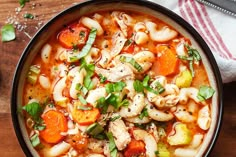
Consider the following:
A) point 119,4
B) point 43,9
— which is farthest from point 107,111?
point 43,9

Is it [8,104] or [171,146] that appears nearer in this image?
[171,146]

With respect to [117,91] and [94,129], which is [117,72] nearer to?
[117,91]

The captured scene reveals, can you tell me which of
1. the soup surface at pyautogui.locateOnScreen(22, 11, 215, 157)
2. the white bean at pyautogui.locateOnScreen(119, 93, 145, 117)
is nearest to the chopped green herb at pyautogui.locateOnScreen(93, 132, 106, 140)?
the soup surface at pyautogui.locateOnScreen(22, 11, 215, 157)

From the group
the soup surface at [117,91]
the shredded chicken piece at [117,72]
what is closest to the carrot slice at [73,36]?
the soup surface at [117,91]

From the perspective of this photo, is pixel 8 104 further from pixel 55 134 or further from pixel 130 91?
pixel 130 91

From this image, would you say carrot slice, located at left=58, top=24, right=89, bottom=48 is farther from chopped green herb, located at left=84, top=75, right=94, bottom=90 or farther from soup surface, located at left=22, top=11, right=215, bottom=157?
chopped green herb, located at left=84, top=75, right=94, bottom=90

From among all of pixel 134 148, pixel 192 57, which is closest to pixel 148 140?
pixel 134 148

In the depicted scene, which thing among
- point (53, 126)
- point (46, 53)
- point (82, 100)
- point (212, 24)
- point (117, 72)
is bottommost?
point (53, 126)

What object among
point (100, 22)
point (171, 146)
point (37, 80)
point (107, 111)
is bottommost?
point (171, 146)
